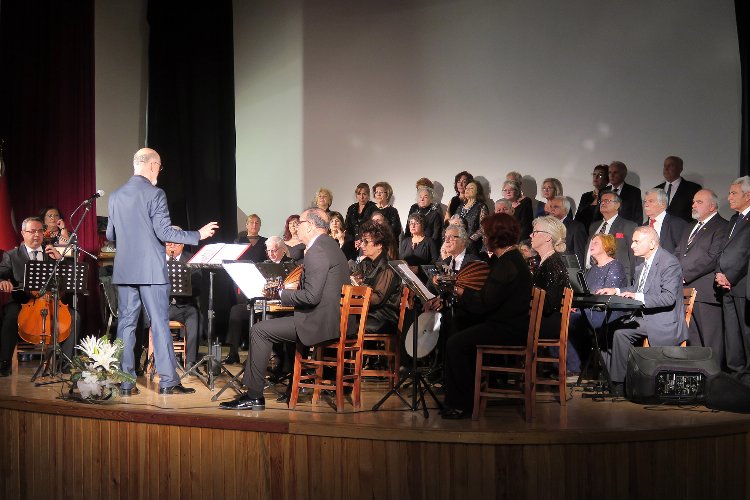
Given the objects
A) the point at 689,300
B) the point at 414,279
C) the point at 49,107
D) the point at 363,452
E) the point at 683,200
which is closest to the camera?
the point at 363,452

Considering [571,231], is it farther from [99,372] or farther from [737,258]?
[99,372]

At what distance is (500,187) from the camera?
9.08 m

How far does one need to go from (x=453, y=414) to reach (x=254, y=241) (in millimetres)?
4747

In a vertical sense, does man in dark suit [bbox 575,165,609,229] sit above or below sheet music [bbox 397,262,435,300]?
above

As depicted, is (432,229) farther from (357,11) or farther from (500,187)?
(357,11)

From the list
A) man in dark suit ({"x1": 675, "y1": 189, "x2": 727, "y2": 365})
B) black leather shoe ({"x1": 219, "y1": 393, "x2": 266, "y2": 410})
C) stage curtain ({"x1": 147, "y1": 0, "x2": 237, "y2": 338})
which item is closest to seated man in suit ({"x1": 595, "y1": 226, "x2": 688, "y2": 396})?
man in dark suit ({"x1": 675, "y1": 189, "x2": 727, "y2": 365})

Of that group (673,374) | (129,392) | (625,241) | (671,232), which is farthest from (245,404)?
(671,232)

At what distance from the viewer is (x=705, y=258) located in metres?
6.60

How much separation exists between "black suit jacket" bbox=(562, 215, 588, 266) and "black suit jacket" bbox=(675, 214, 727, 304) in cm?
112

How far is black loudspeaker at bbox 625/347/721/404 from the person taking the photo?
5.39 meters

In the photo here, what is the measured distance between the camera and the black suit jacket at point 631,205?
7.84m

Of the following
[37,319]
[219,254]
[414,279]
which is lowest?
[37,319]

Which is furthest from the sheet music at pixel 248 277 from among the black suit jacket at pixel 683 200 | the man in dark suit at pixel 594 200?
the black suit jacket at pixel 683 200

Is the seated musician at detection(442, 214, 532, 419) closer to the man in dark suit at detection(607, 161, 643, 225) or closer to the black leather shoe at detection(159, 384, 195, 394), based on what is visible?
the black leather shoe at detection(159, 384, 195, 394)
